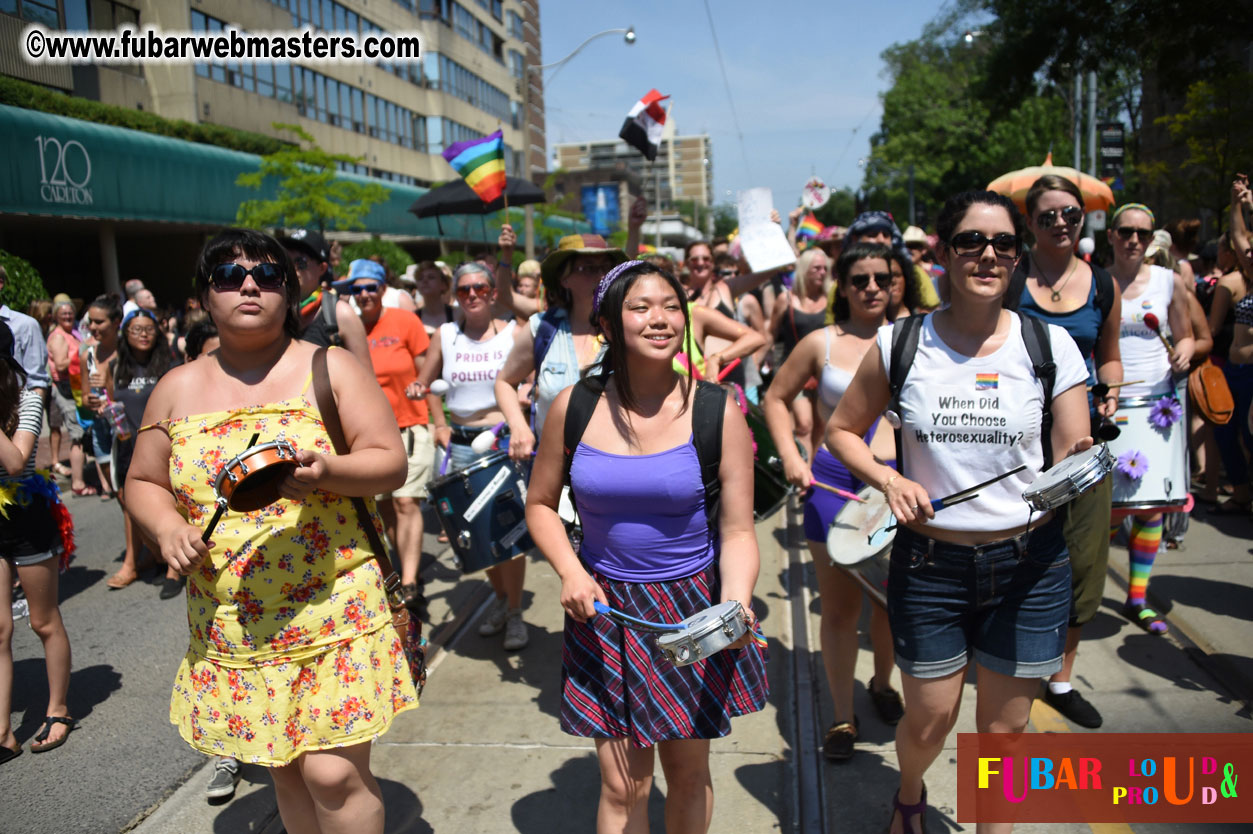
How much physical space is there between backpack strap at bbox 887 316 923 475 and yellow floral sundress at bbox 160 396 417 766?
5.38 ft

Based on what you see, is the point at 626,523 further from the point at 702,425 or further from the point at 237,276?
the point at 237,276

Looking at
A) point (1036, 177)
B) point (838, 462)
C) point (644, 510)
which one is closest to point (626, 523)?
point (644, 510)

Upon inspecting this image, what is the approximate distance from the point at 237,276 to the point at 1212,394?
5032mm

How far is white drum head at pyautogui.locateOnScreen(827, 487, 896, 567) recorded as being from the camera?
9.93 ft

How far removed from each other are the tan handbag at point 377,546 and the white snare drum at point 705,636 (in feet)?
2.92

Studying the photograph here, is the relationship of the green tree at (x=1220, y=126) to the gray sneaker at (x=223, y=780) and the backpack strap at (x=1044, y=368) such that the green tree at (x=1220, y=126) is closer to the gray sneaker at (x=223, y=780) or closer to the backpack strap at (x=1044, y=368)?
the backpack strap at (x=1044, y=368)

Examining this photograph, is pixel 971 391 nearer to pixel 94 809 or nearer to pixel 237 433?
pixel 237 433

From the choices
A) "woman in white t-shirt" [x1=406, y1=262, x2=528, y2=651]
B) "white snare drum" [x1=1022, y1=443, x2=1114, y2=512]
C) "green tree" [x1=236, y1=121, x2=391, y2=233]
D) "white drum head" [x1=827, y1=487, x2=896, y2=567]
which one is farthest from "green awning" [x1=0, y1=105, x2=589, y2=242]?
"white snare drum" [x1=1022, y1=443, x2=1114, y2=512]

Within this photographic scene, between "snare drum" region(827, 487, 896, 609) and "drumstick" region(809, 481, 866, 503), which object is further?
"drumstick" region(809, 481, 866, 503)

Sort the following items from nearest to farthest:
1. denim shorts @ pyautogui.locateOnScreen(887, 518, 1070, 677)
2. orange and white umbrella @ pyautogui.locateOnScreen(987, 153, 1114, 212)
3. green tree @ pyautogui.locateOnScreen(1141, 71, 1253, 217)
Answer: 1. denim shorts @ pyautogui.locateOnScreen(887, 518, 1070, 677)
2. orange and white umbrella @ pyautogui.locateOnScreen(987, 153, 1114, 212)
3. green tree @ pyautogui.locateOnScreen(1141, 71, 1253, 217)

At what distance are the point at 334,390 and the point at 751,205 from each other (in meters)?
6.76

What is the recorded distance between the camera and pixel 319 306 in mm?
4422

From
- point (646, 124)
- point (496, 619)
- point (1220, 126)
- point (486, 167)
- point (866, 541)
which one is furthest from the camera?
point (1220, 126)

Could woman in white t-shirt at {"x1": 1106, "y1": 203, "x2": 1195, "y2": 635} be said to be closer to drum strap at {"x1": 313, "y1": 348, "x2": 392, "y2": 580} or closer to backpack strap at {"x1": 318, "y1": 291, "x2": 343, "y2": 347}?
drum strap at {"x1": 313, "y1": 348, "x2": 392, "y2": 580}
